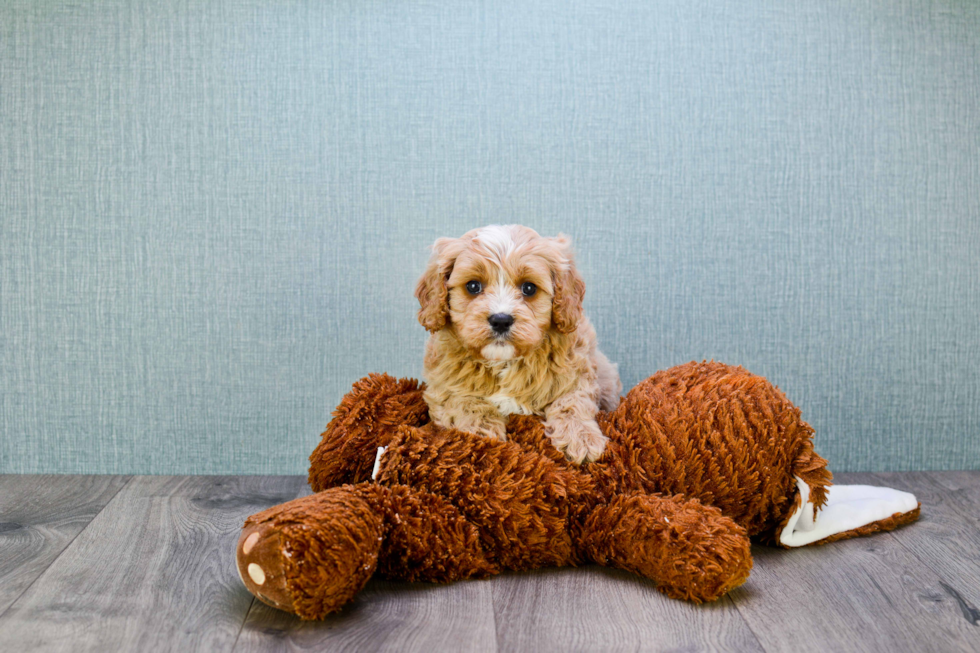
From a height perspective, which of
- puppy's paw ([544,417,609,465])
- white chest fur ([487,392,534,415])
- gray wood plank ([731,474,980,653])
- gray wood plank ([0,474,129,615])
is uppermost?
white chest fur ([487,392,534,415])

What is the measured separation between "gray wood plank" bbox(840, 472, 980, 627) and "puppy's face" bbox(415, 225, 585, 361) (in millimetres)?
994

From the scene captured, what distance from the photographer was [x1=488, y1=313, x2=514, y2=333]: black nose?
163cm

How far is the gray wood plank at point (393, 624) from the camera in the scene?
1356mm

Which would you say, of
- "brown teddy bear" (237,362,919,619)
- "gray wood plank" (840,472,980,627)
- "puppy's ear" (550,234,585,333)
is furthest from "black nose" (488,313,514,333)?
"gray wood plank" (840,472,980,627)

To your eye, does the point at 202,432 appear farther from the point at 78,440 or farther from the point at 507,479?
the point at 507,479

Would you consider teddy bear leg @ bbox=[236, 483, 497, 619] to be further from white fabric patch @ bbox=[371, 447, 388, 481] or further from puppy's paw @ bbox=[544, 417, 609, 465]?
puppy's paw @ bbox=[544, 417, 609, 465]

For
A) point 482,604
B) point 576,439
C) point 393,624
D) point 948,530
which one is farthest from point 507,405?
point 948,530

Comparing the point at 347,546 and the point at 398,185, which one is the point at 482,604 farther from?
the point at 398,185

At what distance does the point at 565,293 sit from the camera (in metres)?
1.73

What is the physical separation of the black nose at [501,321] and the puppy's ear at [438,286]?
155 mm

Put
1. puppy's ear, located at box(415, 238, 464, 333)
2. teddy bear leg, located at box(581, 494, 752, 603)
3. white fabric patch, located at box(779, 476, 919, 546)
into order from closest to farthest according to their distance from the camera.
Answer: teddy bear leg, located at box(581, 494, 752, 603)
puppy's ear, located at box(415, 238, 464, 333)
white fabric patch, located at box(779, 476, 919, 546)

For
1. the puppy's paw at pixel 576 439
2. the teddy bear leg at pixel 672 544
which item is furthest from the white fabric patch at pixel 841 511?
the puppy's paw at pixel 576 439

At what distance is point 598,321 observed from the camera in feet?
8.04

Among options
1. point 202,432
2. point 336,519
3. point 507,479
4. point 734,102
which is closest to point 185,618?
point 336,519
